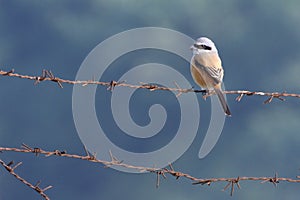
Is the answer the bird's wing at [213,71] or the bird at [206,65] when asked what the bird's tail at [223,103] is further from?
the bird's wing at [213,71]

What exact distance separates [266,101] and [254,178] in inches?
30.9

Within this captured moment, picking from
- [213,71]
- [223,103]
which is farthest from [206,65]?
[223,103]

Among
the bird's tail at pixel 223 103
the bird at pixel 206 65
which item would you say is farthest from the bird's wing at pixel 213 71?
the bird's tail at pixel 223 103

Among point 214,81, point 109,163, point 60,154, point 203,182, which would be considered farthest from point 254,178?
point 214,81

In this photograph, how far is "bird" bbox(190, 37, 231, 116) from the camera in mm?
6477

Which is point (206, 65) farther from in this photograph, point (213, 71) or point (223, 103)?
point (223, 103)

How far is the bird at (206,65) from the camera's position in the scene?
21.2 feet

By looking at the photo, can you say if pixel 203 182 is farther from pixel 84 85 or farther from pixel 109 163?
pixel 84 85

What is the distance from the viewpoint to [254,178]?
156 inches

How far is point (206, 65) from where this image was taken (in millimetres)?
6574

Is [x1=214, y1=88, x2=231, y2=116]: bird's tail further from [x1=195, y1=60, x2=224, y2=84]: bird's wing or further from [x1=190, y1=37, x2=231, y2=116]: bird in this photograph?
[x1=195, y1=60, x2=224, y2=84]: bird's wing

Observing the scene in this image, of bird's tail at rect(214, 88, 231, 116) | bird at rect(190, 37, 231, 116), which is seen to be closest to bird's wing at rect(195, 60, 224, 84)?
bird at rect(190, 37, 231, 116)

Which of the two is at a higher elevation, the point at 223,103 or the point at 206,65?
the point at 206,65

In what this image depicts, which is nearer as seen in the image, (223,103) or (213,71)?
(223,103)
